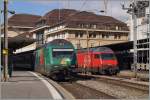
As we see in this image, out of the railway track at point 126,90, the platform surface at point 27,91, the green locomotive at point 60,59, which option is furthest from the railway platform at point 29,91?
the green locomotive at point 60,59

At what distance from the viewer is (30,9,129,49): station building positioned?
10369 cm

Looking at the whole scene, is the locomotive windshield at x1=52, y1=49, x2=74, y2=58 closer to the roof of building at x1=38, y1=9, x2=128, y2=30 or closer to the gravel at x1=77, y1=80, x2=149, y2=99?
the gravel at x1=77, y1=80, x2=149, y2=99

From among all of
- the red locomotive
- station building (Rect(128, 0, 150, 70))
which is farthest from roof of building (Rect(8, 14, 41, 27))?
the red locomotive

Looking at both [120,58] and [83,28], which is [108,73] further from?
[83,28]

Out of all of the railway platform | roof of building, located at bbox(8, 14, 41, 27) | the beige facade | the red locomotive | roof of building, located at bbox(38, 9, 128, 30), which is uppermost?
roof of building, located at bbox(8, 14, 41, 27)

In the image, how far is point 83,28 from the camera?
360 feet

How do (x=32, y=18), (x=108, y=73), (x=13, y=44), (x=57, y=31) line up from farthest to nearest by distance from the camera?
1. (x=32, y=18)
2. (x=57, y=31)
3. (x=13, y=44)
4. (x=108, y=73)

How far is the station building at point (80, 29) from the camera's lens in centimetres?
10369

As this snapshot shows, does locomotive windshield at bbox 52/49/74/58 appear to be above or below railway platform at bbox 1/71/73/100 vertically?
above

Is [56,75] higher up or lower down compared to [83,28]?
lower down

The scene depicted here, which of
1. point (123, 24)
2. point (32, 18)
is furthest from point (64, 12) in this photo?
point (32, 18)

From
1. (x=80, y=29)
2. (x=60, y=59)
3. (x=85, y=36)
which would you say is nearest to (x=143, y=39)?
(x=60, y=59)

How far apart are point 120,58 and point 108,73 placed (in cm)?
2005

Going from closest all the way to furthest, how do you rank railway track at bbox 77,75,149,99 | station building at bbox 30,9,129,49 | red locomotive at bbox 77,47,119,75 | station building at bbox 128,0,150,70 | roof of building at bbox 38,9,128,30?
railway track at bbox 77,75,149,99 < station building at bbox 128,0,150,70 < red locomotive at bbox 77,47,119,75 < station building at bbox 30,9,129,49 < roof of building at bbox 38,9,128,30
